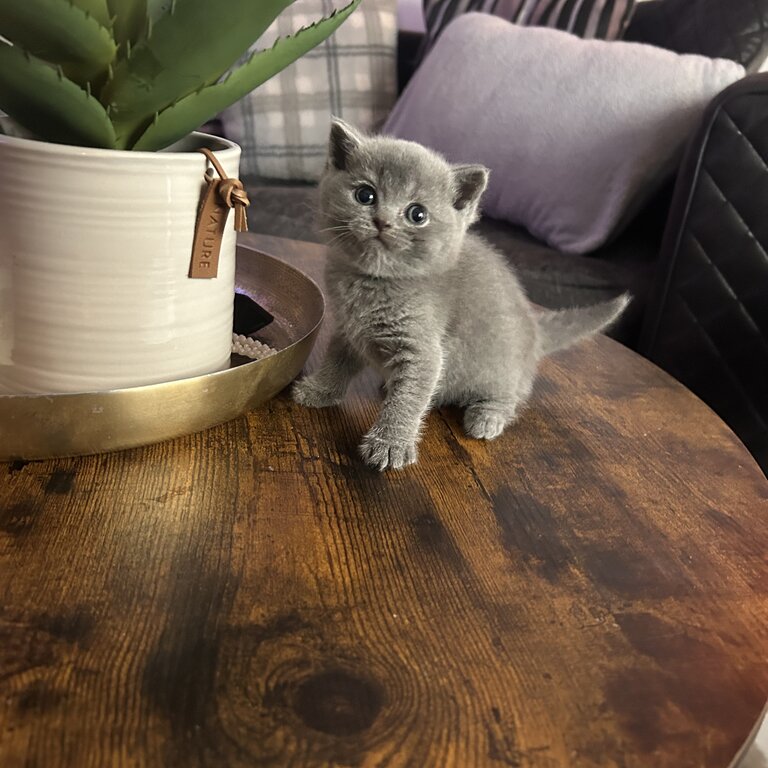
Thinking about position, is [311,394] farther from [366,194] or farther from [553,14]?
[553,14]

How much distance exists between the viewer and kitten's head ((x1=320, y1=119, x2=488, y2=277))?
31.1 inches

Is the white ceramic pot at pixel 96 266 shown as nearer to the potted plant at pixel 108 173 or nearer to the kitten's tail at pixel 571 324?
the potted plant at pixel 108 173

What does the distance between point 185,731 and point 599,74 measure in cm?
157

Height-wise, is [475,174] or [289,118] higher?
[475,174]

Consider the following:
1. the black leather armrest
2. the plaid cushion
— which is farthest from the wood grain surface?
the plaid cushion

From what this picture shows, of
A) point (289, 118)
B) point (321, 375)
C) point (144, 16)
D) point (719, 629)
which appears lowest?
point (289, 118)

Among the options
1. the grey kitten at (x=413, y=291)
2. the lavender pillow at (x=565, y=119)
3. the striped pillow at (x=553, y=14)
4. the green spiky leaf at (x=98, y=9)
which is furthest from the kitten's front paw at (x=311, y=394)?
the striped pillow at (x=553, y=14)

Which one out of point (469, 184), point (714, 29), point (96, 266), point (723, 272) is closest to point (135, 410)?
point (96, 266)

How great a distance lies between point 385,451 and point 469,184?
356 mm

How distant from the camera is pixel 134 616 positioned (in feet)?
1.40

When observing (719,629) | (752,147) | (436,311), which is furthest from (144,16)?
(752,147)

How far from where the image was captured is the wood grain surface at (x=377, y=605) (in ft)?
1.21

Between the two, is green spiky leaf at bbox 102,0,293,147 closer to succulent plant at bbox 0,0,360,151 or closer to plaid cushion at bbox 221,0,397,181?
succulent plant at bbox 0,0,360,151

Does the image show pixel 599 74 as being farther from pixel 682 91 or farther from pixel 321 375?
pixel 321 375
